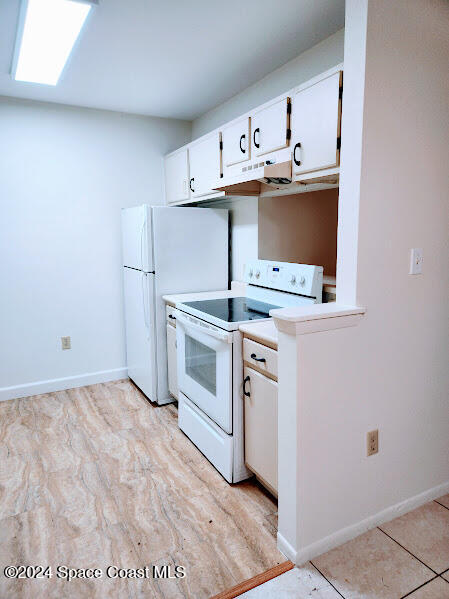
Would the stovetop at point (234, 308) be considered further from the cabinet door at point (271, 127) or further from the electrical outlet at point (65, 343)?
the electrical outlet at point (65, 343)

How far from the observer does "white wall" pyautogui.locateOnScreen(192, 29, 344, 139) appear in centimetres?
228

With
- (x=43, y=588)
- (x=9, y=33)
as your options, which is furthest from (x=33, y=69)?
(x=43, y=588)

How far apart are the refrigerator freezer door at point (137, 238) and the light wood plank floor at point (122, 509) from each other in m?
1.20

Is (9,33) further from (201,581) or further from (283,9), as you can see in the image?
(201,581)

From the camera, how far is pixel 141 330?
3.30 meters

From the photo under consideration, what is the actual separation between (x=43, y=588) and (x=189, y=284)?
2.12 metres

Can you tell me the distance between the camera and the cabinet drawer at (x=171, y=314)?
117 inches

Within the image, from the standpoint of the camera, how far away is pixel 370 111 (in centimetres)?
157

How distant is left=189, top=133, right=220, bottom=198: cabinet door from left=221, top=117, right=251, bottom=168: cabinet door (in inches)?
3.7

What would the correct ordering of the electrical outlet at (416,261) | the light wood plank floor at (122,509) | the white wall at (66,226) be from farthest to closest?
the white wall at (66,226) → the electrical outlet at (416,261) → the light wood plank floor at (122,509)

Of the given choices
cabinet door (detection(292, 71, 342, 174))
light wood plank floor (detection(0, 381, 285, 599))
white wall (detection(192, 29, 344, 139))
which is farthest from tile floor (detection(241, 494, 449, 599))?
white wall (detection(192, 29, 344, 139))

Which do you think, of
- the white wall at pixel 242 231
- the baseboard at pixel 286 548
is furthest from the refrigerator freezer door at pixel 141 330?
the baseboard at pixel 286 548

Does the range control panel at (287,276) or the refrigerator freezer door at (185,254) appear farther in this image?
the refrigerator freezer door at (185,254)

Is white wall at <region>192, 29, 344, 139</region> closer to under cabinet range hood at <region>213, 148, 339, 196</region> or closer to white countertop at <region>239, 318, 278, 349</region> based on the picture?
under cabinet range hood at <region>213, 148, 339, 196</region>
